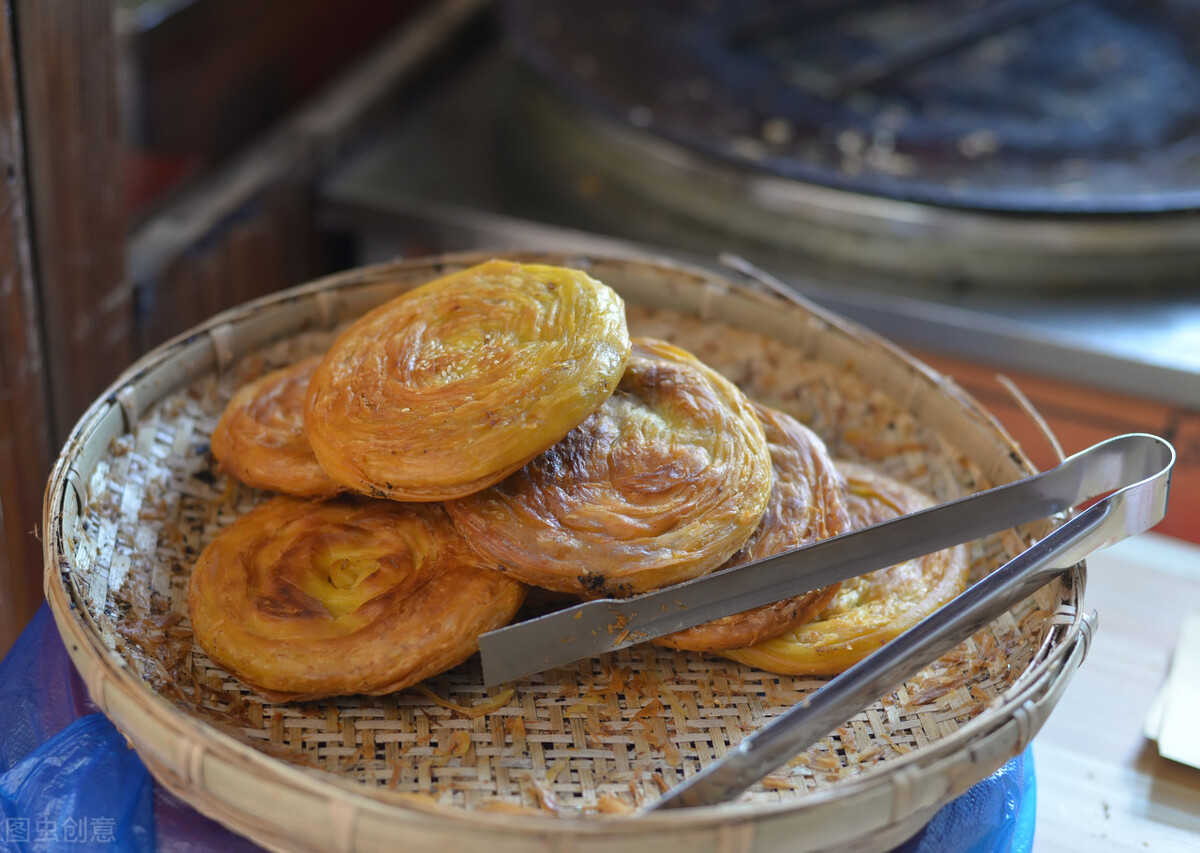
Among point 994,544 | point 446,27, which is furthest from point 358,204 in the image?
point 994,544

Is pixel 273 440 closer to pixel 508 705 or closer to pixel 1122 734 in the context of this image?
pixel 508 705

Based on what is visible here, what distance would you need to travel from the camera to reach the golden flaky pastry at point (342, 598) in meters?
0.85

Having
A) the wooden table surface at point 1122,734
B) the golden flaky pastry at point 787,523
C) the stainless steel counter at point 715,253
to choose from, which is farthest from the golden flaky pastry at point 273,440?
the stainless steel counter at point 715,253

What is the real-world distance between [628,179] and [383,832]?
1.57 metres

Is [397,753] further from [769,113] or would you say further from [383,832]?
[769,113]

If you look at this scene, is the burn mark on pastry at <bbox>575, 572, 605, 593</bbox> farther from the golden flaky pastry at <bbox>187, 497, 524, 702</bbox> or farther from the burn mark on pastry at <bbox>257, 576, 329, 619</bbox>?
the burn mark on pastry at <bbox>257, 576, 329, 619</bbox>

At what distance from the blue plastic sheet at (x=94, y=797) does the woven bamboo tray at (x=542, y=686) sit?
80mm

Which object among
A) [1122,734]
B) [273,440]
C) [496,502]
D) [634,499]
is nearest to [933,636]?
[634,499]

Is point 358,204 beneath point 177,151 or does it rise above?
above

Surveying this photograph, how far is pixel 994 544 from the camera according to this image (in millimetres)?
1093

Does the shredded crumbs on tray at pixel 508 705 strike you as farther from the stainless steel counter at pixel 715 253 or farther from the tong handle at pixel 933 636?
the stainless steel counter at pixel 715 253

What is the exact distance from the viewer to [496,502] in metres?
0.89

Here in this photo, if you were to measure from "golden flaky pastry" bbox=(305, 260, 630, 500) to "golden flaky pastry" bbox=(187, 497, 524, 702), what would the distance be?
8cm

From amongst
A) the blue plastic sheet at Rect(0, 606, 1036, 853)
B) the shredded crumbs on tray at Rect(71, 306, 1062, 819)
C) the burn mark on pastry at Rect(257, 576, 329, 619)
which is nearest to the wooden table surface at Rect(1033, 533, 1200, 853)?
the blue plastic sheet at Rect(0, 606, 1036, 853)
